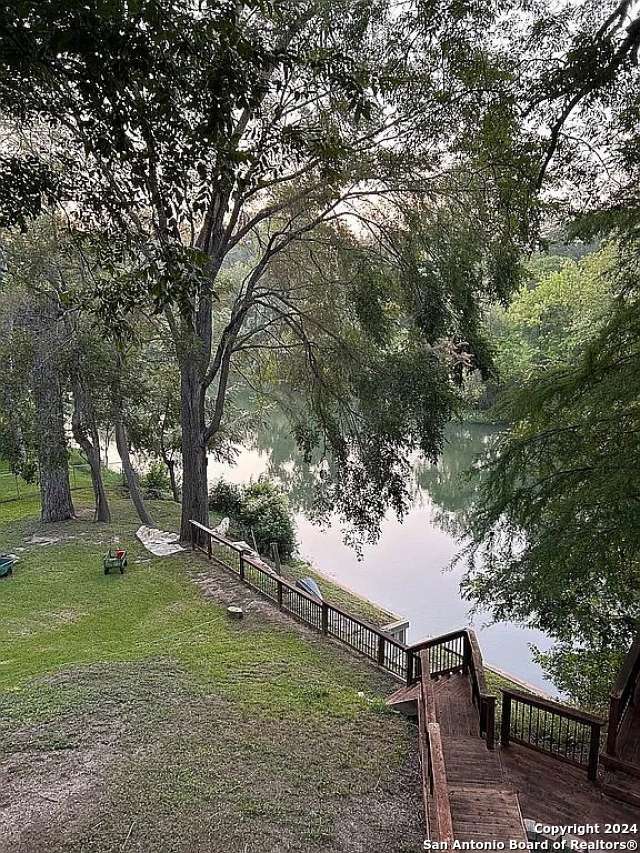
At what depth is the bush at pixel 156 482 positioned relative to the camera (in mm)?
18547

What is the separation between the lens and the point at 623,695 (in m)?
5.77

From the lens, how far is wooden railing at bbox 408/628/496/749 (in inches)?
210

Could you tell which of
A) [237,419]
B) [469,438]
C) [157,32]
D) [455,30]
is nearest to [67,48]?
[157,32]

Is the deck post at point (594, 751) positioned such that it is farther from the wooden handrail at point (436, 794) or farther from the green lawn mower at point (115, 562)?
the green lawn mower at point (115, 562)

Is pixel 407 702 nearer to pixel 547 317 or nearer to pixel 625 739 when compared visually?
pixel 625 739

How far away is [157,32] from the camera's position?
2.56 m

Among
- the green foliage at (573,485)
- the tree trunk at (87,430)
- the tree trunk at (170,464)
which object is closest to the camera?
the green foliage at (573,485)

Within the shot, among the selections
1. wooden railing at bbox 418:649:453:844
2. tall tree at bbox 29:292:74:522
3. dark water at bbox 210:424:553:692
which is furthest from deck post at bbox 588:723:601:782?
tall tree at bbox 29:292:74:522

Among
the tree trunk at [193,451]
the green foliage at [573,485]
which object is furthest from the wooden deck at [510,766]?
the tree trunk at [193,451]

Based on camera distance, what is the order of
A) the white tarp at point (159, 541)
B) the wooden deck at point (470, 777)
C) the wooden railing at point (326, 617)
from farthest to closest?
the white tarp at point (159, 541)
the wooden railing at point (326, 617)
the wooden deck at point (470, 777)

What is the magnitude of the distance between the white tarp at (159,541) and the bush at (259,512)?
7.91ft

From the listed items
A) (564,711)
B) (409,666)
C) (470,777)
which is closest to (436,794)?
(470,777)

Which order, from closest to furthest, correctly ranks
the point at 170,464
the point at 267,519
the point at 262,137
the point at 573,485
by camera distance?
1. the point at 262,137
2. the point at 573,485
3. the point at 267,519
4. the point at 170,464

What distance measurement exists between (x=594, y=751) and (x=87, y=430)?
34.8 feet
